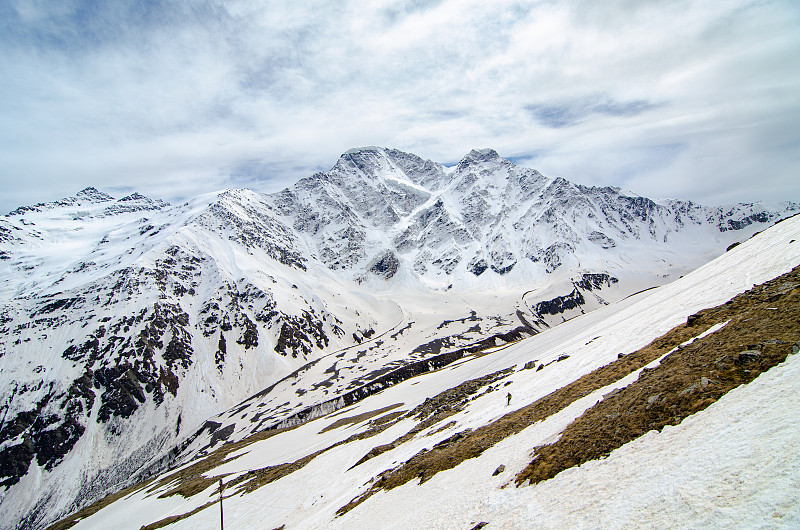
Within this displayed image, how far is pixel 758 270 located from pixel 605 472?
1756 cm

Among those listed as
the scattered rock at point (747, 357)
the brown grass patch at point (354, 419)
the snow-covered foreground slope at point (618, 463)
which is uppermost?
the scattered rock at point (747, 357)

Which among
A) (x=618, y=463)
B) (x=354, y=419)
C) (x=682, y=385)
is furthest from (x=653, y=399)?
(x=354, y=419)

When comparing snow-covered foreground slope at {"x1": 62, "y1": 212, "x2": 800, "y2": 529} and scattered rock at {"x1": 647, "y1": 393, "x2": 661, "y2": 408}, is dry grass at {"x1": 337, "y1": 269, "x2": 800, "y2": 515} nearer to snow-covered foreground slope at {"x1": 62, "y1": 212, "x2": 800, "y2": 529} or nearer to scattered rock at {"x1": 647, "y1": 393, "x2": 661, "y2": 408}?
snow-covered foreground slope at {"x1": 62, "y1": 212, "x2": 800, "y2": 529}

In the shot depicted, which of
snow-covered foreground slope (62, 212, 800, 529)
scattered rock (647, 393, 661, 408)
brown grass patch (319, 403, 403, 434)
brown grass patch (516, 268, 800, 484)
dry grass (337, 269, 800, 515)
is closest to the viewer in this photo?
snow-covered foreground slope (62, 212, 800, 529)

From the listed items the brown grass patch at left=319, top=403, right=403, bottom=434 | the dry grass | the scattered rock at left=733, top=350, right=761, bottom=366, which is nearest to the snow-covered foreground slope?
the scattered rock at left=733, top=350, right=761, bottom=366

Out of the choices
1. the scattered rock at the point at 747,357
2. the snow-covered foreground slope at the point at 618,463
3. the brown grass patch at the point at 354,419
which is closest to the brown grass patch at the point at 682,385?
the scattered rock at the point at 747,357

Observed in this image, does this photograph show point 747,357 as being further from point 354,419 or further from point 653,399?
point 354,419

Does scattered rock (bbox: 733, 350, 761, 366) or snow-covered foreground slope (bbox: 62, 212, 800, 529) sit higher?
scattered rock (bbox: 733, 350, 761, 366)

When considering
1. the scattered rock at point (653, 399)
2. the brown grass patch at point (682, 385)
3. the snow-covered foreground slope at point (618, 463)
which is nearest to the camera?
the snow-covered foreground slope at point (618, 463)

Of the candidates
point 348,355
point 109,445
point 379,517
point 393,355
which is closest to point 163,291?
point 109,445

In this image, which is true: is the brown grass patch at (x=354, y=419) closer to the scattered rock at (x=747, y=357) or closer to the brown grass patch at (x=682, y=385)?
the brown grass patch at (x=682, y=385)

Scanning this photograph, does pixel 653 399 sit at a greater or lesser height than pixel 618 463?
greater

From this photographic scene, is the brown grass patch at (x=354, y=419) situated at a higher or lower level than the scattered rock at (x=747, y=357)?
Answer: lower

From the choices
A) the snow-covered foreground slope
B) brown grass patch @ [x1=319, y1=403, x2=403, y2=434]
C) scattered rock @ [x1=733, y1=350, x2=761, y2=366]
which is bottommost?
brown grass patch @ [x1=319, y1=403, x2=403, y2=434]
